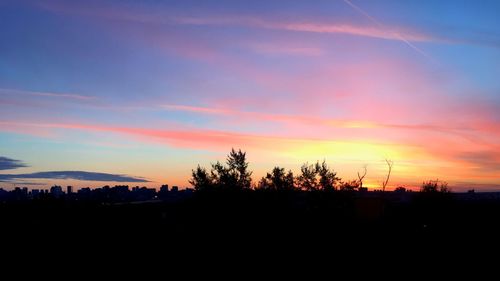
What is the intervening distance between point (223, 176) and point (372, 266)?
116 feet

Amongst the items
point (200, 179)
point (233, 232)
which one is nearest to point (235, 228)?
point (233, 232)

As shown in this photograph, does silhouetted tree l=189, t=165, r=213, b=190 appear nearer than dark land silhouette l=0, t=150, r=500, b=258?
No

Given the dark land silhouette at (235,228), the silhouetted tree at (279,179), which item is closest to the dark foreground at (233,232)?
the dark land silhouette at (235,228)

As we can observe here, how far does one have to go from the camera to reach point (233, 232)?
29.4m

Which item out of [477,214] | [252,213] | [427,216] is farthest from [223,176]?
[477,214]

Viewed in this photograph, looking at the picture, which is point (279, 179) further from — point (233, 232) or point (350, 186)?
point (233, 232)

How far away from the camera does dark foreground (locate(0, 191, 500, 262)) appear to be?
981 inches

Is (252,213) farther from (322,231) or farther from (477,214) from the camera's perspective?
(477,214)

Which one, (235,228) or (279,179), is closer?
(235,228)

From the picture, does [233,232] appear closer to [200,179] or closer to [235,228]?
[235,228]

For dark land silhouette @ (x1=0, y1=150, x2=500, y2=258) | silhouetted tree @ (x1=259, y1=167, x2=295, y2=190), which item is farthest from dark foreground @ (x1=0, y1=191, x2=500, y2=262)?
silhouetted tree @ (x1=259, y1=167, x2=295, y2=190)

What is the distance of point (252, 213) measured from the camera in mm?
35344

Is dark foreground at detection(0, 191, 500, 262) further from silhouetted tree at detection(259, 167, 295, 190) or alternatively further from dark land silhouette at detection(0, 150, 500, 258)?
silhouetted tree at detection(259, 167, 295, 190)

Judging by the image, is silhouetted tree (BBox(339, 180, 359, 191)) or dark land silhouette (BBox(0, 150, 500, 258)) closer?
dark land silhouette (BBox(0, 150, 500, 258))
